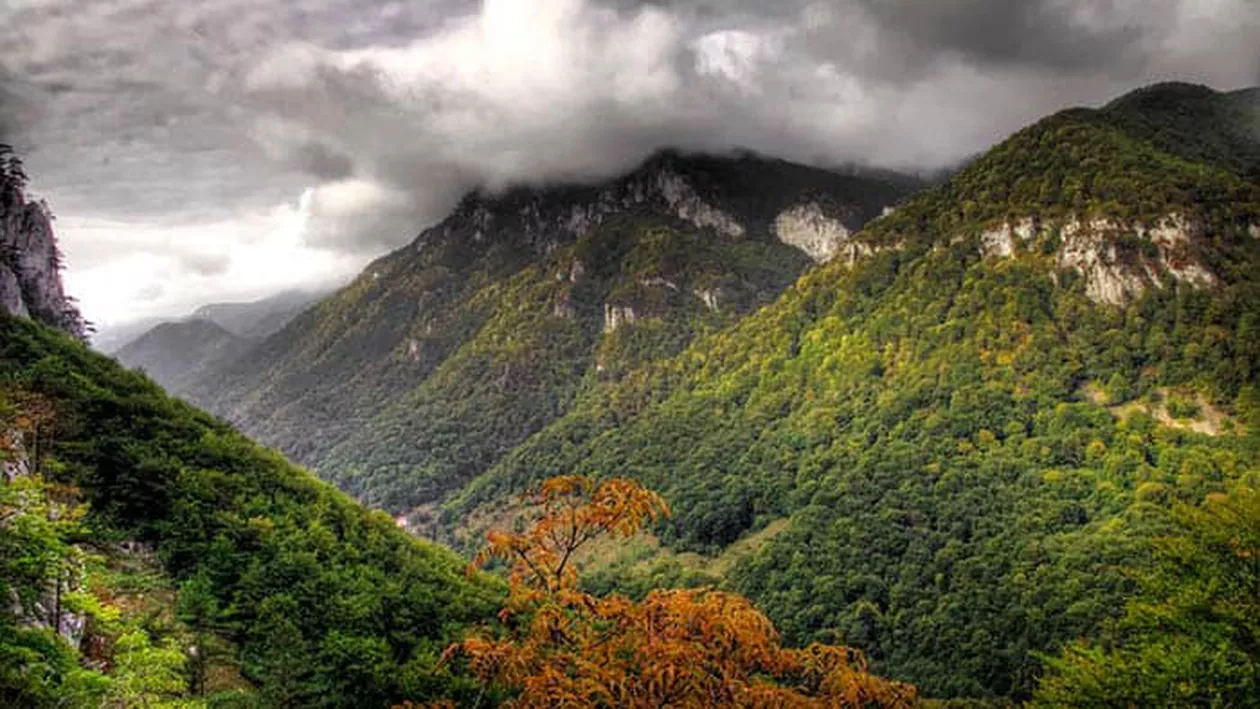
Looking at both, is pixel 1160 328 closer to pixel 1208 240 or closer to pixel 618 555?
pixel 1208 240

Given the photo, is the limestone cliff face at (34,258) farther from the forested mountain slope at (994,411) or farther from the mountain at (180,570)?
the forested mountain slope at (994,411)

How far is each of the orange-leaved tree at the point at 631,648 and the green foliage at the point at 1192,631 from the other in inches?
485

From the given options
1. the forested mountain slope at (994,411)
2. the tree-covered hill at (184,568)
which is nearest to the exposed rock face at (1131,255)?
the forested mountain slope at (994,411)

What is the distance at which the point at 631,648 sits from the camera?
783 centimetres

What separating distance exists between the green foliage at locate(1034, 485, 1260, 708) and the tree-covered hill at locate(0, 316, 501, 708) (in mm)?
17326

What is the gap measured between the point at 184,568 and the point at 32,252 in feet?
198

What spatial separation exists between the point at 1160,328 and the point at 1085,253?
2062cm

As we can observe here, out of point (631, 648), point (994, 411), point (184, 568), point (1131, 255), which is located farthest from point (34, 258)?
point (1131, 255)

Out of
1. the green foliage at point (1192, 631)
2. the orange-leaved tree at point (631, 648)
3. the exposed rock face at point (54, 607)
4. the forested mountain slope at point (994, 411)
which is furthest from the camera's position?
the forested mountain slope at point (994, 411)

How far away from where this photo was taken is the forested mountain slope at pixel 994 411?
3304 inches

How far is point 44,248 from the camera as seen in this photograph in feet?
228

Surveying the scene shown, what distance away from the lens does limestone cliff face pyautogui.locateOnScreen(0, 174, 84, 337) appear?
62.6 metres

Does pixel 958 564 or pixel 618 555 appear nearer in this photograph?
pixel 958 564

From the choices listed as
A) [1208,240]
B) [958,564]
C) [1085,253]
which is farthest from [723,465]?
[1208,240]
